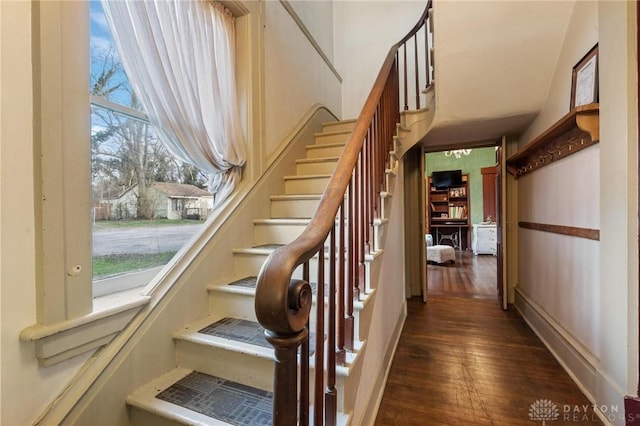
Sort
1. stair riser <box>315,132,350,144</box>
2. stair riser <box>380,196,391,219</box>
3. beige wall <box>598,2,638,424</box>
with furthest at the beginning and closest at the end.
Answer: stair riser <box>315,132,350,144</box>, stair riser <box>380,196,391,219</box>, beige wall <box>598,2,638,424</box>

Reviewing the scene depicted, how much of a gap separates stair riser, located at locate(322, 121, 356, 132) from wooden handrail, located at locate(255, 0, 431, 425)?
1.22 metres

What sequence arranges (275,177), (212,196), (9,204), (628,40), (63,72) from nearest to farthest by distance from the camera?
(9,204) → (63,72) → (628,40) → (212,196) → (275,177)

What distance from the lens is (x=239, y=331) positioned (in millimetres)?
1456

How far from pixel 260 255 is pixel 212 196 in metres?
0.54

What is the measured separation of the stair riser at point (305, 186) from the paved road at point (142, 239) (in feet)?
2.81

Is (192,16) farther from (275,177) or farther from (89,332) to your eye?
(89,332)

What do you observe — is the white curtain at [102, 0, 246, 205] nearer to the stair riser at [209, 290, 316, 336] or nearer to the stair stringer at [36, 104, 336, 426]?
the stair stringer at [36, 104, 336, 426]

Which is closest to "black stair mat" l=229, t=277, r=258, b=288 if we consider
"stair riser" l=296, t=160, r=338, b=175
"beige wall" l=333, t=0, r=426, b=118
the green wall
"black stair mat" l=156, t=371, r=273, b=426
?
"black stair mat" l=156, t=371, r=273, b=426

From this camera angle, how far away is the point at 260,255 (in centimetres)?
182

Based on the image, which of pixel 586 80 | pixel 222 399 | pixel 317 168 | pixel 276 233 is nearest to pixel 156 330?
pixel 222 399

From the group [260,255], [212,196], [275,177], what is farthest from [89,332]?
[275,177]

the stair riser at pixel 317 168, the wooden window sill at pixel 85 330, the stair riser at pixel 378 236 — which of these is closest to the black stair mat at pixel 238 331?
the wooden window sill at pixel 85 330

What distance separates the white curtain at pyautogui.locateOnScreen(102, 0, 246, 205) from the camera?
52.3 inches

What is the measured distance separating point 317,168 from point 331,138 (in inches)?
22.8
